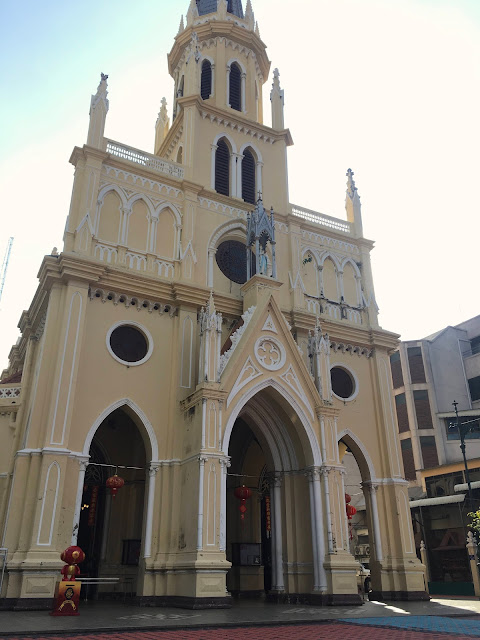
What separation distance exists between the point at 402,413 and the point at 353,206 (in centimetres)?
2039

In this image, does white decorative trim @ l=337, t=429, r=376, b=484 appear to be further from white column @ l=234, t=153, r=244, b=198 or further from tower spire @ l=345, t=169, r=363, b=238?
white column @ l=234, t=153, r=244, b=198

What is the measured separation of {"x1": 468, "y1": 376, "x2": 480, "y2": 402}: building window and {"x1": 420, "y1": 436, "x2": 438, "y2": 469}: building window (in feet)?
18.3

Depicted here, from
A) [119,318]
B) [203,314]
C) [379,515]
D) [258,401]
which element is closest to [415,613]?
[379,515]

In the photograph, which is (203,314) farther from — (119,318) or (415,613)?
(415,613)

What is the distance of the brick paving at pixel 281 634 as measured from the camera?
9.00m

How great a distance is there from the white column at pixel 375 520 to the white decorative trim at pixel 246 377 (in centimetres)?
670

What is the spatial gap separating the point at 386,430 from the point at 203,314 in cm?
892

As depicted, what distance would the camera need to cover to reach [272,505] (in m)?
19.2

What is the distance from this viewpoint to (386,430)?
71.5 ft

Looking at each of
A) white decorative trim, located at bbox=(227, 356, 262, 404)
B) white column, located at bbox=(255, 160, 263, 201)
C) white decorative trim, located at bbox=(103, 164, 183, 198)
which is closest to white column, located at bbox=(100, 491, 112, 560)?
white decorative trim, located at bbox=(227, 356, 262, 404)

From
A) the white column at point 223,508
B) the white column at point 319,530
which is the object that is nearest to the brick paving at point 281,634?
the white column at point 223,508

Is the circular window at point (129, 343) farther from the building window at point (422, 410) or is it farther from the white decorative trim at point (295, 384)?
the building window at point (422, 410)

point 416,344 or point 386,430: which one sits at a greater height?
point 416,344

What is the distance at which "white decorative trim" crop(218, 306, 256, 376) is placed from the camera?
699 inches
